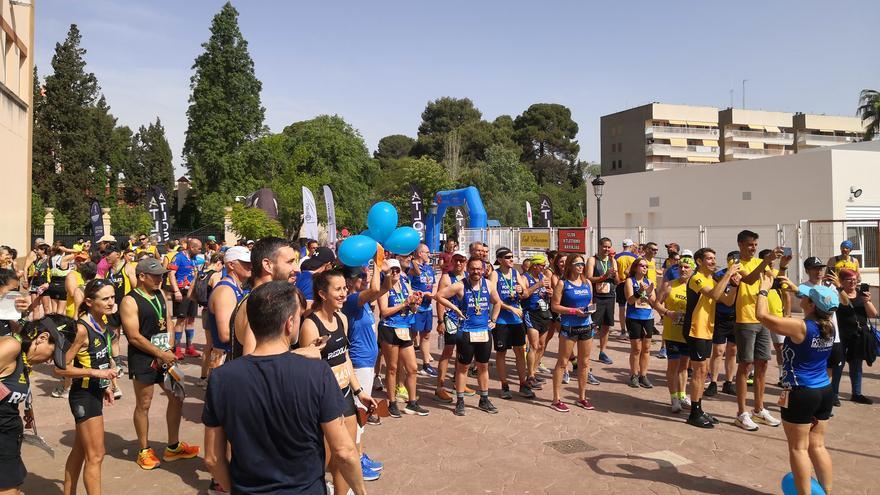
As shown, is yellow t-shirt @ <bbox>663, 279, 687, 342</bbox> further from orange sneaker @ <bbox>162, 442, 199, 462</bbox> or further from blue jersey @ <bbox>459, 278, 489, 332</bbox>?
orange sneaker @ <bbox>162, 442, 199, 462</bbox>

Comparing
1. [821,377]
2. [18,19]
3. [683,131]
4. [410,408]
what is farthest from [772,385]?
[683,131]

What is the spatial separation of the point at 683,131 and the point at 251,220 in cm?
5283

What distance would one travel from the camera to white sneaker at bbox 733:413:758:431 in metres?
6.23

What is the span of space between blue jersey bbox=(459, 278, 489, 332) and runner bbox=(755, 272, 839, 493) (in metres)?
3.22

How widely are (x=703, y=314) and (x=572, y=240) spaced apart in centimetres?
1487

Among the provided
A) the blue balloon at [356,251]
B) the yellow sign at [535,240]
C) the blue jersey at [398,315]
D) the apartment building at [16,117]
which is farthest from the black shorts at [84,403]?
the yellow sign at [535,240]

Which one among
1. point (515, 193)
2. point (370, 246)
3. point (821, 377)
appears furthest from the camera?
point (515, 193)

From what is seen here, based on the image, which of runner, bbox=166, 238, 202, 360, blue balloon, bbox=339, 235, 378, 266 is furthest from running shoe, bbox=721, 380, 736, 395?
runner, bbox=166, 238, 202, 360

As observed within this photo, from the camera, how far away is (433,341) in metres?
11.8

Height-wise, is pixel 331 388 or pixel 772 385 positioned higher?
pixel 331 388

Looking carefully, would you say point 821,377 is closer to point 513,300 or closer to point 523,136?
point 513,300

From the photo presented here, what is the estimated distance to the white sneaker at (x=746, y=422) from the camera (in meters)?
6.23

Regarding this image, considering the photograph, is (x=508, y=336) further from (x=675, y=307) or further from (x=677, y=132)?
(x=677, y=132)

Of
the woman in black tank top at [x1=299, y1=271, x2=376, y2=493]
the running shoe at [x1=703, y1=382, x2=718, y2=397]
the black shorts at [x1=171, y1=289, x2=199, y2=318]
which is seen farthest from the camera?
the black shorts at [x1=171, y1=289, x2=199, y2=318]
